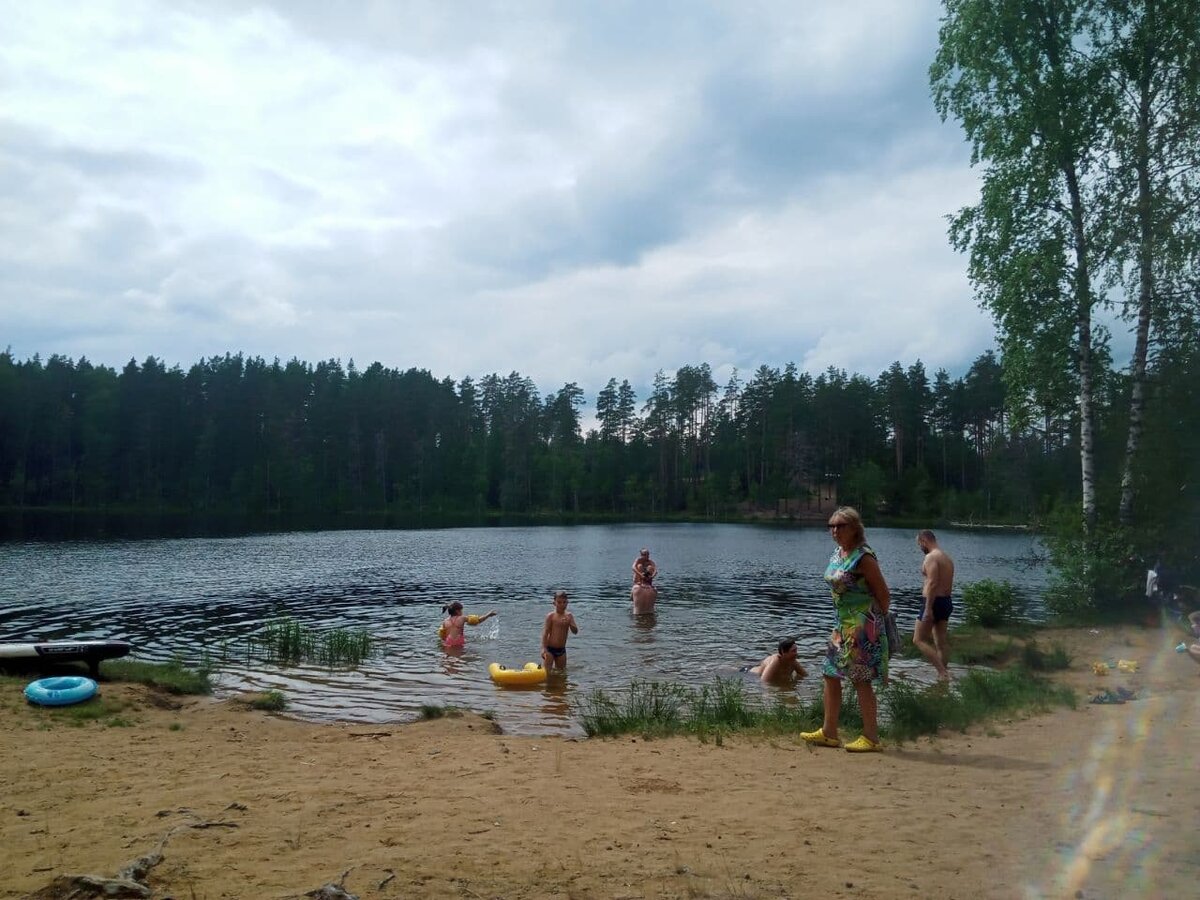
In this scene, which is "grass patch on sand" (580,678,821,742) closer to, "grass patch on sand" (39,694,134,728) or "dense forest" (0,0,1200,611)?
"grass patch on sand" (39,694,134,728)

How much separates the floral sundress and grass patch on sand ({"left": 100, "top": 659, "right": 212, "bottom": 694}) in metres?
9.48

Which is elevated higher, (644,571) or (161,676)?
(644,571)

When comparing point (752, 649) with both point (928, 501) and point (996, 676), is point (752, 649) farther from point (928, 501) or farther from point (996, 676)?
point (928, 501)

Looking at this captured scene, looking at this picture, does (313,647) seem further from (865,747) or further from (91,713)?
(865,747)

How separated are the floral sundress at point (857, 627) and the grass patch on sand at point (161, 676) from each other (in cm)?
948

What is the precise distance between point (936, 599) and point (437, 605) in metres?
14.5

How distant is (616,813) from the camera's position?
5.40 m

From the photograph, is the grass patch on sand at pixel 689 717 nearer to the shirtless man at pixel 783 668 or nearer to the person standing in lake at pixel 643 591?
the shirtless man at pixel 783 668

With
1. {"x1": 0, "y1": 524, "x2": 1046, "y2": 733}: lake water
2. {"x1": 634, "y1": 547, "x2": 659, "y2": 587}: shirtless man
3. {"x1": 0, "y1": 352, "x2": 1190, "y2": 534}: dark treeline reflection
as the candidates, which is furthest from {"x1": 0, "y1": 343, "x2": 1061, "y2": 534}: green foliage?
{"x1": 634, "y1": 547, "x2": 659, "y2": 587}: shirtless man

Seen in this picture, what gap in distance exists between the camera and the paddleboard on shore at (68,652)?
38.7 ft

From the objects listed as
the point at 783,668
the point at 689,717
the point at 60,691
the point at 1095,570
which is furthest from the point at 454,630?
the point at 1095,570

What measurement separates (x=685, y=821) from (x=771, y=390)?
9145cm

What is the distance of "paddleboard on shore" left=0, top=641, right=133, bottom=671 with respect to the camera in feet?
38.7

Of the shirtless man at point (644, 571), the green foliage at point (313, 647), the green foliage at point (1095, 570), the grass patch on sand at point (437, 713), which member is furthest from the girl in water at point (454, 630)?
the green foliage at point (1095, 570)
